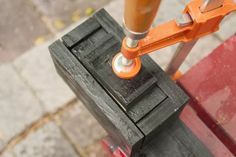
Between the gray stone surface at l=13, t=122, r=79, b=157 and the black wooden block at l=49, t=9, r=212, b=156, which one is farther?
the gray stone surface at l=13, t=122, r=79, b=157

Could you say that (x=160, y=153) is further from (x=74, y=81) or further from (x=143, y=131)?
(x=74, y=81)

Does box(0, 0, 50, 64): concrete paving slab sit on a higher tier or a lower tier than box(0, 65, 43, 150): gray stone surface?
higher

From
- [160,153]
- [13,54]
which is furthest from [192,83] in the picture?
[13,54]

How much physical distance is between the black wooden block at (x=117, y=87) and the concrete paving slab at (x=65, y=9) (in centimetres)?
116

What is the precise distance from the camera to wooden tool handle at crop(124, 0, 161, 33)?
0.80 meters

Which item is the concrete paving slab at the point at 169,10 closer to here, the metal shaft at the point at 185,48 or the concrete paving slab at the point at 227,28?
the concrete paving slab at the point at 227,28

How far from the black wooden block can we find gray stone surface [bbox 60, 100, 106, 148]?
834mm

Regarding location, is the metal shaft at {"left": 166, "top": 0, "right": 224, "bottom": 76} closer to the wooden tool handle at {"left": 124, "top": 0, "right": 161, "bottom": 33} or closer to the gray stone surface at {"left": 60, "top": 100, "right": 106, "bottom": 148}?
the wooden tool handle at {"left": 124, "top": 0, "right": 161, "bottom": 33}

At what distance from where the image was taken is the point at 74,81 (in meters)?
1.36

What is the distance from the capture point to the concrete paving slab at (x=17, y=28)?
242cm

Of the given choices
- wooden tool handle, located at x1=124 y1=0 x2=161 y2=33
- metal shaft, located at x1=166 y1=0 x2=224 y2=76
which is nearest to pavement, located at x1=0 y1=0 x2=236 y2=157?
metal shaft, located at x1=166 y1=0 x2=224 y2=76

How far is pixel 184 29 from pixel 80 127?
1244 millimetres

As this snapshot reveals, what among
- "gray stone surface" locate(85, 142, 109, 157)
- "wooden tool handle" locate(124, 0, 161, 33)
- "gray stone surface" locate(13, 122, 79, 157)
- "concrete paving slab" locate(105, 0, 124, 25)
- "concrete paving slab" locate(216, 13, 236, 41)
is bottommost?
"wooden tool handle" locate(124, 0, 161, 33)

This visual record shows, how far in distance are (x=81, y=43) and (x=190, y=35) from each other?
45 centimetres
